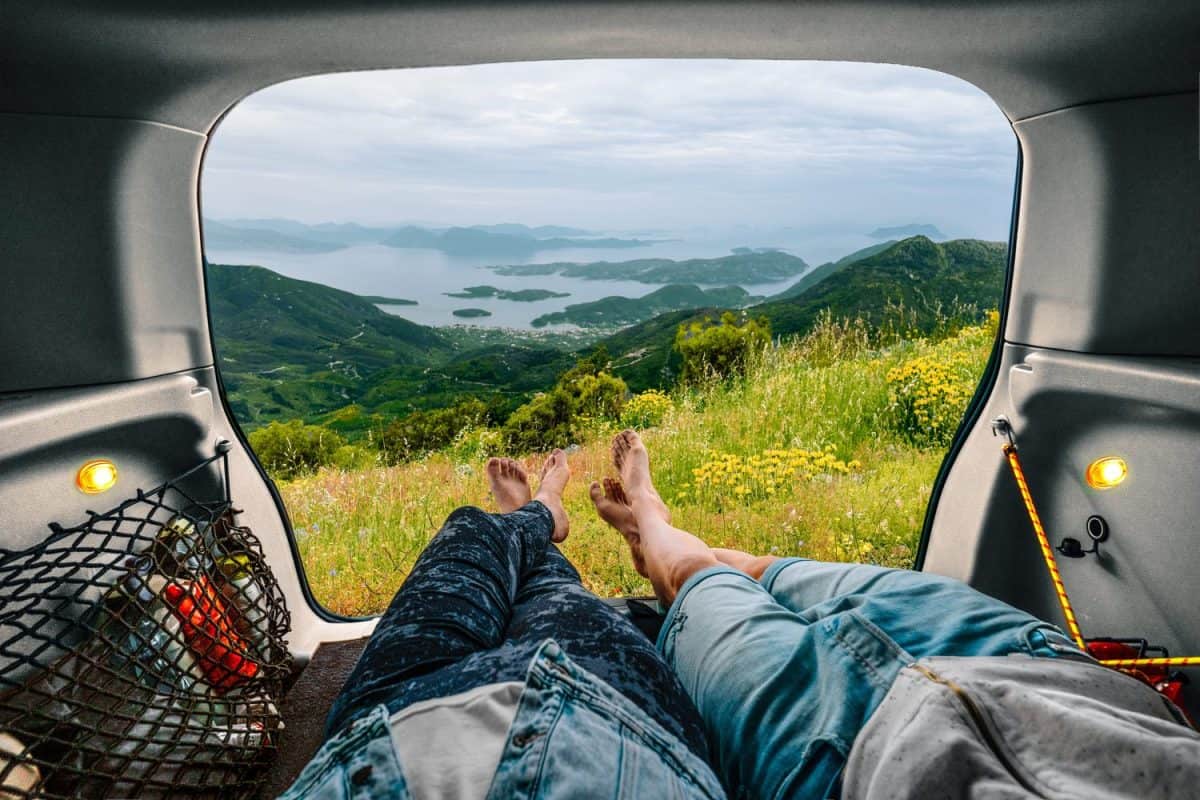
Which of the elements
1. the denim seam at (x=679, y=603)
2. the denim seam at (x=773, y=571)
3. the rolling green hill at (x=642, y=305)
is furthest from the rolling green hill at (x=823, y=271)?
the denim seam at (x=679, y=603)

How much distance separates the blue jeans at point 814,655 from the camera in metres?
0.97

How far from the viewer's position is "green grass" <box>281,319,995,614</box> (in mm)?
2332

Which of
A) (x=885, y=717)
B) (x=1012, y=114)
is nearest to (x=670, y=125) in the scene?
(x=1012, y=114)

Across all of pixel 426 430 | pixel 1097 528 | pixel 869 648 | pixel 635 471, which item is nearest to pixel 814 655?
pixel 869 648

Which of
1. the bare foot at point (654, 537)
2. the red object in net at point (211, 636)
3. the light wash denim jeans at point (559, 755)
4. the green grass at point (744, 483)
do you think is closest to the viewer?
the light wash denim jeans at point (559, 755)

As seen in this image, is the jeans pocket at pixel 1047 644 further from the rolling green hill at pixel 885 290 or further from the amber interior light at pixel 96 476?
the rolling green hill at pixel 885 290

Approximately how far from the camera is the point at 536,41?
4.61ft

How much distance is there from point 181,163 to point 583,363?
1670mm

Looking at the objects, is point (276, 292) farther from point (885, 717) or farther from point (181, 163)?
point (885, 717)

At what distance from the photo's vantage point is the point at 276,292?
2.45 metres

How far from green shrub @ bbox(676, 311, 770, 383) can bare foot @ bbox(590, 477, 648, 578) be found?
749 millimetres

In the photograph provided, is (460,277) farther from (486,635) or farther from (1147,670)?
(1147,670)

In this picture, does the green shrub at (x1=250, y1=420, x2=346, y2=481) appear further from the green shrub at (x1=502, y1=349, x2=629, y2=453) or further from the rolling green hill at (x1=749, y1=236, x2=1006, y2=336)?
the rolling green hill at (x1=749, y1=236, x2=1006, y2=336)

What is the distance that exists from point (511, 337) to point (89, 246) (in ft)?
5.36
